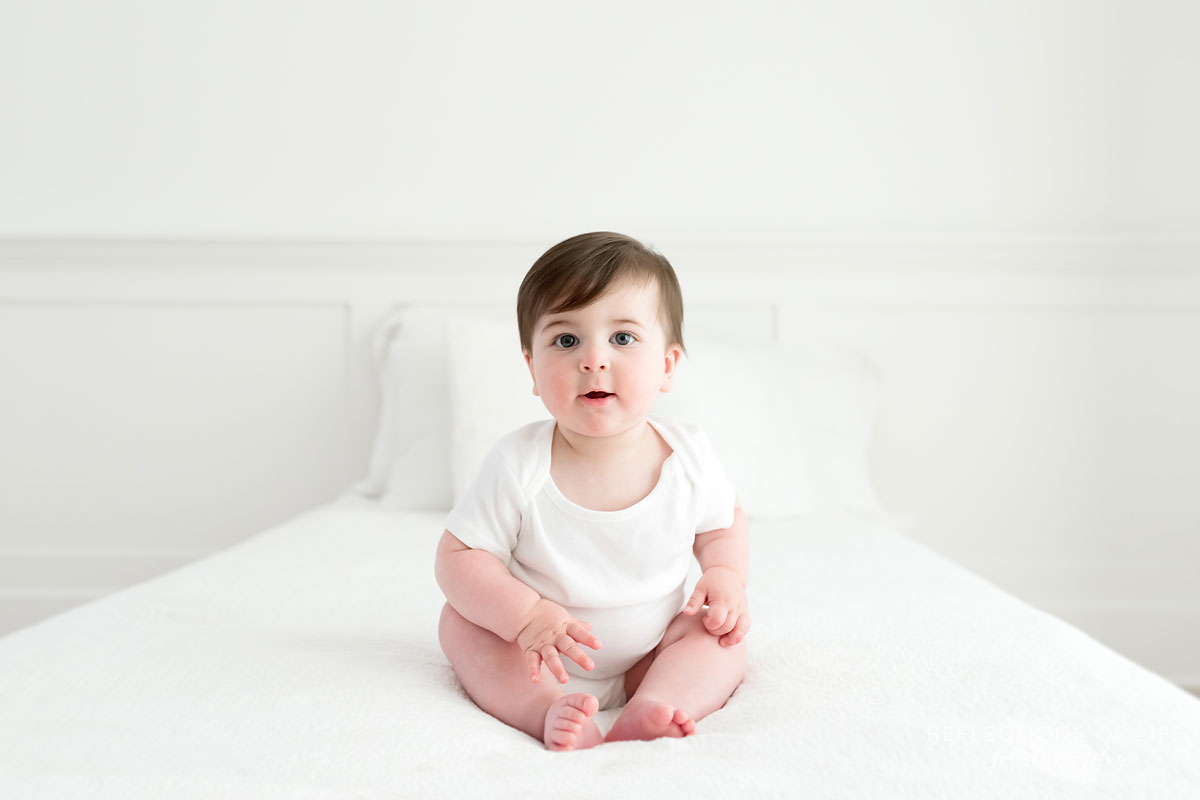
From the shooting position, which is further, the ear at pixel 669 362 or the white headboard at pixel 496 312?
the white headboard at pixel 496 312

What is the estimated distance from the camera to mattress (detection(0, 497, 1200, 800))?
0.65 meters

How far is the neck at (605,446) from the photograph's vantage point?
88 centimetres

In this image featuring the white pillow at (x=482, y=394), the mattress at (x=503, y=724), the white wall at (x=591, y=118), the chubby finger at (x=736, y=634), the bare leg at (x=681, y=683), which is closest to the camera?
the mattress at (x=503, y=724)

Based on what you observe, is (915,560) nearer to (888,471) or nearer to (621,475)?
(621,475)

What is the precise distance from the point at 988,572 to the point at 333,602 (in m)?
1.47

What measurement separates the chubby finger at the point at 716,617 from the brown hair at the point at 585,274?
239 millimetres

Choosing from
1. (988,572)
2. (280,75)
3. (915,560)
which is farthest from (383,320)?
(988,572)

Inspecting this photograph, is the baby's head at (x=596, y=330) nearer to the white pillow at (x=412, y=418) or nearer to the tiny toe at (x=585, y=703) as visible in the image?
the tiny toe at (x=585, y=703)

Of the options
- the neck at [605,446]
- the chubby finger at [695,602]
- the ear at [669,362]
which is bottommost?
the chubby finger at [695,602]

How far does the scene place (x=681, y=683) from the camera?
0.81 meters

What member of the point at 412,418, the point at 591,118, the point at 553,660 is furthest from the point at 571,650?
the point at 591,118

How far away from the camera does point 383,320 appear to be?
207 cm

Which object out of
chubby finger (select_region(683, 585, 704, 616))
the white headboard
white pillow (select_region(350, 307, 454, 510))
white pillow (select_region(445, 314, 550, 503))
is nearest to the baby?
chubby finger (select_region(683, 585, 704, 616))

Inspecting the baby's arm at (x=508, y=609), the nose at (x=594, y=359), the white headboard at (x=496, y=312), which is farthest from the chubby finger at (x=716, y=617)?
the white headboard at (x=496, y=312)
